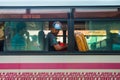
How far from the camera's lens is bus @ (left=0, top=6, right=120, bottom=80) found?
7.49m

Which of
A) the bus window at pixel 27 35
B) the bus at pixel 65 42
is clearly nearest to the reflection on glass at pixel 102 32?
the bus at pixel 65 42

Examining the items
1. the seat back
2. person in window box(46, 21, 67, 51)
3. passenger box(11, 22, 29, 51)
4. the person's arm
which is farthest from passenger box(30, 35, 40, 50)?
the seat back

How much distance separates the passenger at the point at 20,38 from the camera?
25.0 feet

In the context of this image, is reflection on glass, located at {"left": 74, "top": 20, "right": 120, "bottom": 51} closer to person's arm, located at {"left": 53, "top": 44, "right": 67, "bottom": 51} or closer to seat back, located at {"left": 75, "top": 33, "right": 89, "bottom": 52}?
seat back, located at {"left": 75, "top": 33, "right": 89, "bottom": 52}

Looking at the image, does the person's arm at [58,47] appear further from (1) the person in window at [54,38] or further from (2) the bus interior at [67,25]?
(2) the bus interior at [67,25]

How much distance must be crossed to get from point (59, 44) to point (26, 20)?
0.86 m

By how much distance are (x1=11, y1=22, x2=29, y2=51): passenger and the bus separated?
1 centimetres

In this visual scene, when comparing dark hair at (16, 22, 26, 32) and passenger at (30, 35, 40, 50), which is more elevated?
dark hair at (16, 22, 26, 32)

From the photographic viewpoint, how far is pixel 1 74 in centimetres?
752

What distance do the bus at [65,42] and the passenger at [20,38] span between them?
0.01 m

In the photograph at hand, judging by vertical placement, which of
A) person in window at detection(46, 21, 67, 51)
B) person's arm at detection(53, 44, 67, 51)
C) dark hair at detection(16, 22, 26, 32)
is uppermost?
dark hair at detection(16, 22, 26, 32)

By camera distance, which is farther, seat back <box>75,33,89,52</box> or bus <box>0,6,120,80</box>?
seat back <box>75,33,89,52</box>

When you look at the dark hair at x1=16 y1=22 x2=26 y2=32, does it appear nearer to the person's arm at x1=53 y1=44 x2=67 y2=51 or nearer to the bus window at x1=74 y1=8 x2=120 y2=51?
the person's arm at x1=53 y1=44 x2=67 y2=51

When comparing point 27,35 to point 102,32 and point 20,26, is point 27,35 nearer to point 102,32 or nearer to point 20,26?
point 20,26
